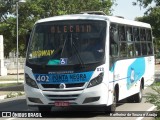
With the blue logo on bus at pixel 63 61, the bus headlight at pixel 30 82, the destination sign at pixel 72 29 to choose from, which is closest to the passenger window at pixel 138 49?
the destination sign at pixel 72 29

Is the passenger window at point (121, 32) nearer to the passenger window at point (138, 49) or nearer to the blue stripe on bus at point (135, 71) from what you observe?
the blue stripe on bus at point (135, 71)

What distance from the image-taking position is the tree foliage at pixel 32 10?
4816 cm

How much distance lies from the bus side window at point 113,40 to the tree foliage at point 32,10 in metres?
31.2

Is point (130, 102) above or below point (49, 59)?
below

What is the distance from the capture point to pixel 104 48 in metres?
13.9

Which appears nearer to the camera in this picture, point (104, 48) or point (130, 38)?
point (104, 48)

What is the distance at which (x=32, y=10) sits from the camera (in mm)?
53344

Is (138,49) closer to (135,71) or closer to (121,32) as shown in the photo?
(135,71)

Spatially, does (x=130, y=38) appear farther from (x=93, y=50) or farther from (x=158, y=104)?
(x=158, y=104)

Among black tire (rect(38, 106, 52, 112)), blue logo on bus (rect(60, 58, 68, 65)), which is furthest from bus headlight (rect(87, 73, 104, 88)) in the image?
black tire (rect(38, 106, 52, 112))

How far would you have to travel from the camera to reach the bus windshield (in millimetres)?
13820

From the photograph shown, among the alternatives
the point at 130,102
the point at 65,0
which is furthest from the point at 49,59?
the point at 65,0

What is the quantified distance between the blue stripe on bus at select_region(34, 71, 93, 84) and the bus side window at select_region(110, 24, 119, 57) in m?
1.27

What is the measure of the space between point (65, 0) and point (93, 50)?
3481cm
